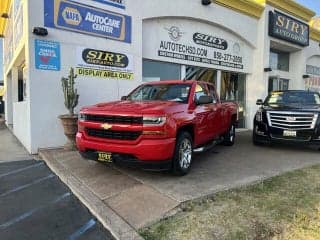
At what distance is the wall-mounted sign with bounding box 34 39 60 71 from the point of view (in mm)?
8219

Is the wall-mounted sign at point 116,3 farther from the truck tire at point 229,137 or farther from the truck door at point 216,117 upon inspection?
the truck tire at point 229,137

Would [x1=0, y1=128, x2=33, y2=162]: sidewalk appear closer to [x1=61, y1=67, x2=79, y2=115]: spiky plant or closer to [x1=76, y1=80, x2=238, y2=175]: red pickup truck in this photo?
[x1=61, y1=67, x2=79, y2=115]: spiky plant

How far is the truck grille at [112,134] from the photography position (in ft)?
18.2

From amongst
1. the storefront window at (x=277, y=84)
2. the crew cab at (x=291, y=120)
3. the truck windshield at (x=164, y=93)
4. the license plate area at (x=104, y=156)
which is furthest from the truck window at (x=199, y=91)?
the storefront window at (x=277, y=84)

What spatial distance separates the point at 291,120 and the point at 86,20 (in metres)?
6.31

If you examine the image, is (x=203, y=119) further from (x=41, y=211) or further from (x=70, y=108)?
(x=41, y=211)

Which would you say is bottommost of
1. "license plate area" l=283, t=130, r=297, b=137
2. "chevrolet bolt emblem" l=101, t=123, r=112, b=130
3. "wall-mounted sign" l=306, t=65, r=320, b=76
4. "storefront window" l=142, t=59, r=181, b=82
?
"license plate area" l=283, t=130, r=297, b=137

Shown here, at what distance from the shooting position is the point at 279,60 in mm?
18422

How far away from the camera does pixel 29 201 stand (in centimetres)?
518

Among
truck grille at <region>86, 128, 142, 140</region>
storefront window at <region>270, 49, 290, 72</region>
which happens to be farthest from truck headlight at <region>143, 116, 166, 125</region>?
storefront window at <region>270, 49, 290, 72</region>

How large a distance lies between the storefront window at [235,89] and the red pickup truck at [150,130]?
26.6 ft

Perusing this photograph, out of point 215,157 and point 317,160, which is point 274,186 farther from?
point 317,160

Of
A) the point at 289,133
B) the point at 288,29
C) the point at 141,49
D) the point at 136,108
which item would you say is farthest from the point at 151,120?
the point at 288,29

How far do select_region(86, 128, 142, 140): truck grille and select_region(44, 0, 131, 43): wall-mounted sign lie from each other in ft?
12.7
